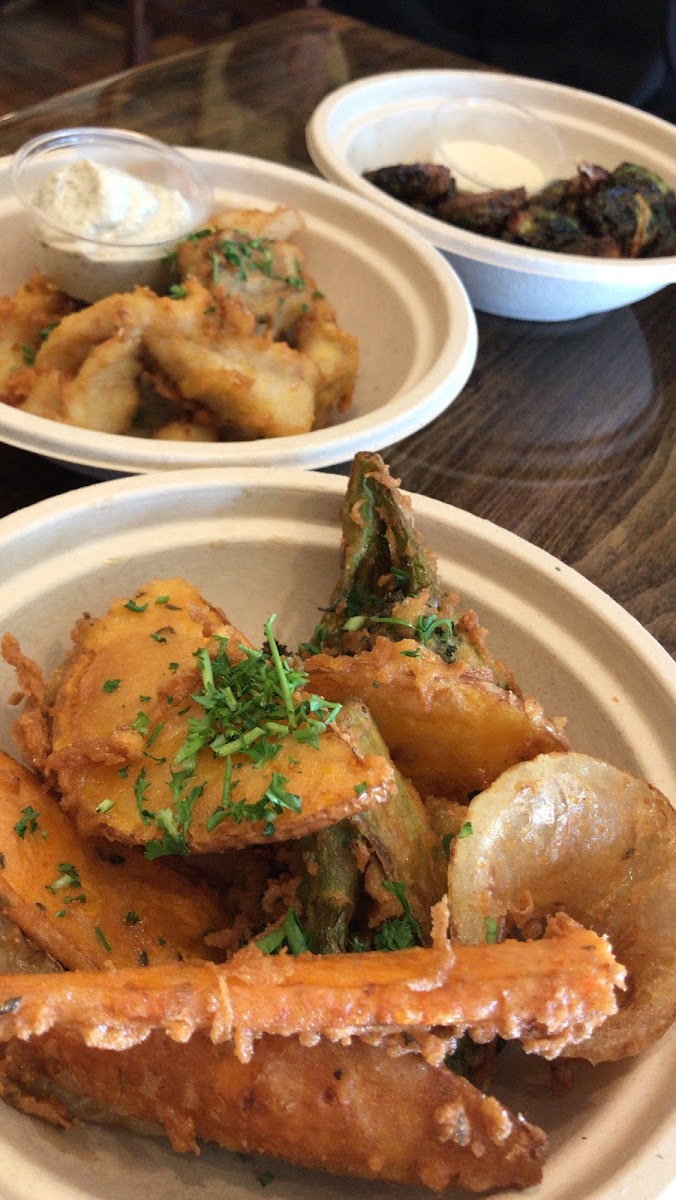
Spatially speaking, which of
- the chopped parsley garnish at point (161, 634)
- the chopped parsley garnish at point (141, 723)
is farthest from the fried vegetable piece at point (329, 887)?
the chopped parsley garnish at point (161, 634)

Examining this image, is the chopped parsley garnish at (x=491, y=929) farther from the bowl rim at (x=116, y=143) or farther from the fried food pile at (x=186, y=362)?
the bowl rim at (x=116, y=143)

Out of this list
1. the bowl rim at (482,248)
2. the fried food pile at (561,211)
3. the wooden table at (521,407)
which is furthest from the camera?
the fried food pile at (561,211)

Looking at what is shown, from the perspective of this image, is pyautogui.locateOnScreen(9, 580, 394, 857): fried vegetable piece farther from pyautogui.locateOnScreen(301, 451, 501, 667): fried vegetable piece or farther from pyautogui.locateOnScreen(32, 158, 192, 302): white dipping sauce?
pyautogui.locateOnScreen(32, 158, 192, 302): white dipping sauce

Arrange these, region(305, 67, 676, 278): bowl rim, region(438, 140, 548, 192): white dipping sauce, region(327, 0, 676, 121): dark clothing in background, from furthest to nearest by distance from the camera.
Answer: region(327, 0, 676, 121): dark clothing in background < region(438, 140, 548, 192): white dipping sauce < region(305, 67, 676, 278): bowl rim

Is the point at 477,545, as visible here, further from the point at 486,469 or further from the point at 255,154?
the point at 255,154

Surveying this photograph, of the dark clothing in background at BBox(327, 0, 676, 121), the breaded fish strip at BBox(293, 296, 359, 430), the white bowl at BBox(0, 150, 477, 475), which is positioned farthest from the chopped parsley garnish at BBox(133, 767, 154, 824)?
the dark clothing in background at BBox(327, 0, 676, 121)

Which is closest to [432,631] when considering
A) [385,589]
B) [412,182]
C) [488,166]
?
[385,589]
